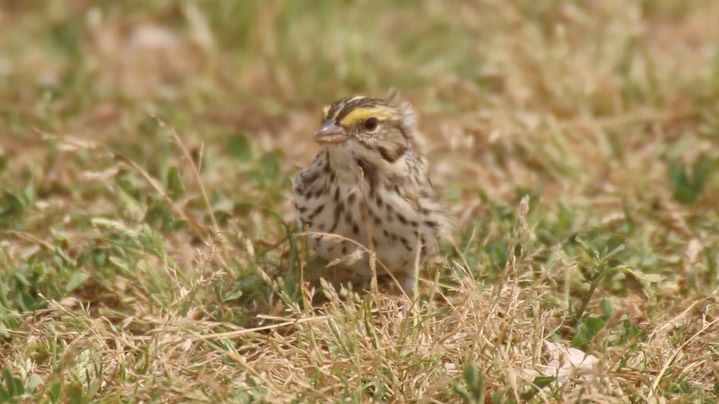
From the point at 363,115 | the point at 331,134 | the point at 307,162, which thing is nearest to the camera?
the point at 331,134

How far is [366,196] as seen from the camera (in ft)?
17.7

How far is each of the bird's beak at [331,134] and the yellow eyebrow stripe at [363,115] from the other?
0.04 meters

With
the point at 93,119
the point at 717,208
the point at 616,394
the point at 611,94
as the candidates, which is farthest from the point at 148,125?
the point at 616,394

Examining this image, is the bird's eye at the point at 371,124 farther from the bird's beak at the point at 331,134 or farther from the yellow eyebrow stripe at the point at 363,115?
the bird's beak at the point at 331,134

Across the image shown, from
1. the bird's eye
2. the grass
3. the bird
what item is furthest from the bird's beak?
the grass

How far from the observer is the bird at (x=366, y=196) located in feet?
17.6

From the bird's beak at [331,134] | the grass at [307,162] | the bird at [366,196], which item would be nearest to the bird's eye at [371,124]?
the bird at [366,196]

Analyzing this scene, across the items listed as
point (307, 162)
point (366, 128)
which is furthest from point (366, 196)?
point (307, 162)

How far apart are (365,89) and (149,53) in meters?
1.90

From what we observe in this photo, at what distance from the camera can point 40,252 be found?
598 cm

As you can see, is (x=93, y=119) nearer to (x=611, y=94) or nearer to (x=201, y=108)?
(x=201, y=108)

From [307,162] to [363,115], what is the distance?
227cm

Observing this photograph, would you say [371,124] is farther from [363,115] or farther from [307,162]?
[307,162]

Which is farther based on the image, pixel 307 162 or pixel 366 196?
pixel 307 162
